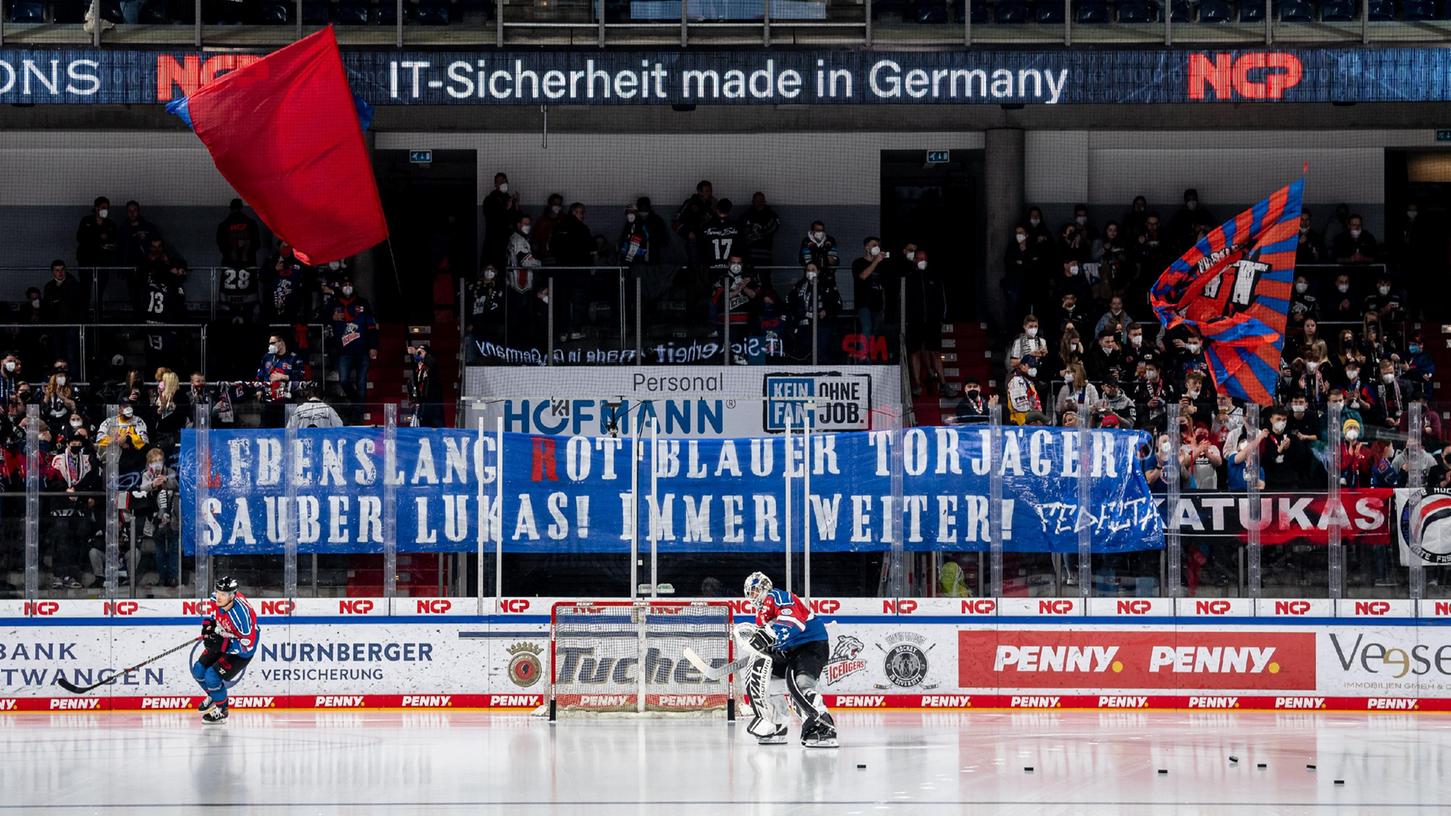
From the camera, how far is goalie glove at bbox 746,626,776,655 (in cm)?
1748

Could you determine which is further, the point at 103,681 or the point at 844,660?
the point at 844,660

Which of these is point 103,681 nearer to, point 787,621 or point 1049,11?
point 787,621

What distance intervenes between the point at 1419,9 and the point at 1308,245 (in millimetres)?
3390

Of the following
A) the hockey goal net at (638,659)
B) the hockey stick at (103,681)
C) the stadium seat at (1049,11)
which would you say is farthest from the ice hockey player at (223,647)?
the stadium seat at (1049,11)

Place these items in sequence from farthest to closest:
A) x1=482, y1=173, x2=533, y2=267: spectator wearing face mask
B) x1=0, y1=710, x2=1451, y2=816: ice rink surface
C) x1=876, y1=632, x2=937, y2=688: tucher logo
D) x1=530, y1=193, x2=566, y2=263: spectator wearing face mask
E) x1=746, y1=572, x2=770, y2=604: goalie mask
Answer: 1. x1=482, y1=173, x2=533, y2=267: spectator wearing face mask
2. x1=530, y1=193, x2=566, y2=263: spectator wearing face mask
3. x1=876, y1=632, x2=937, y2=688: tucher logo
4. x1=746, y1=572, x2=770, y2=604: goalie mask
5. x1=0, y1=710, x2=1451, y2=816: ice rink surface

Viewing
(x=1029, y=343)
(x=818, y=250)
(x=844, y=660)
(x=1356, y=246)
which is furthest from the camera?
(x=1356, y=246)

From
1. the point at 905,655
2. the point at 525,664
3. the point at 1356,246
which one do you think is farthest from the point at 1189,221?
the point at 525,664

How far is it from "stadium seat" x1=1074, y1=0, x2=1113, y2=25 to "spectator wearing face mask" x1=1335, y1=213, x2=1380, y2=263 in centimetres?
491

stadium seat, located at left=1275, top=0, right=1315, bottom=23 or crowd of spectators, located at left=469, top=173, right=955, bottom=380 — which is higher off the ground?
stadium seat, located at left=1275, top=0, right=1315, bottom=23

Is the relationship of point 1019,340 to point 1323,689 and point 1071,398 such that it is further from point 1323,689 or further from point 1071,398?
point 1323,689

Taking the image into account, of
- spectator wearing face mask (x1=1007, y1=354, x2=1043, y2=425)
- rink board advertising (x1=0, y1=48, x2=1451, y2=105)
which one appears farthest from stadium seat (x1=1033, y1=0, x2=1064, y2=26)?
spectator wearing face mask (x1=1007, y1=354, x2=1043, y2=425)

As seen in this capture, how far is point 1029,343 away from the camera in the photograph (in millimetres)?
24250

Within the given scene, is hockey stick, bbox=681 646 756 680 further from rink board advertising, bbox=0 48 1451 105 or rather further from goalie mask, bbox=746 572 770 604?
rink board advertising, bbox=0 48 1451 105

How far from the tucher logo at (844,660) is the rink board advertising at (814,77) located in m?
6.51
